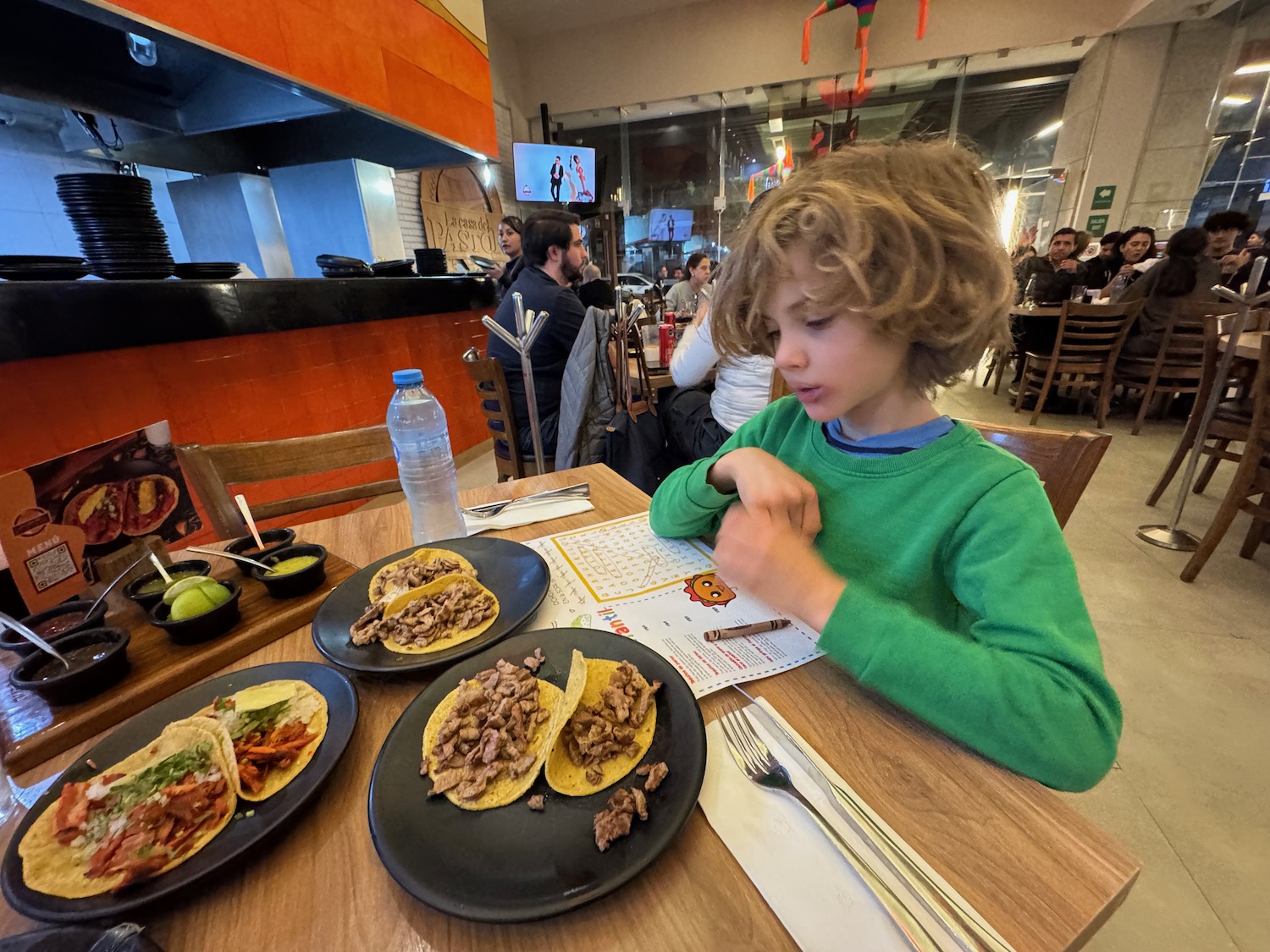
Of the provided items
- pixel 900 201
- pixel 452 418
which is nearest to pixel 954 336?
pixel 900 201

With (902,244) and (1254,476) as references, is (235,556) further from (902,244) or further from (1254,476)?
(1254,476)

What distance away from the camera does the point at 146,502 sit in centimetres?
91

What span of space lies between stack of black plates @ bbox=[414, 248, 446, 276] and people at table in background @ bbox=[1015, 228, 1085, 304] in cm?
462

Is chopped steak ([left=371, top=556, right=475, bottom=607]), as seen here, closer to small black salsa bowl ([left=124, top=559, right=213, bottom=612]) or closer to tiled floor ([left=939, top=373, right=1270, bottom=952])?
small black salsa bowl ([left=124, top=559, right=213, bottom=612])

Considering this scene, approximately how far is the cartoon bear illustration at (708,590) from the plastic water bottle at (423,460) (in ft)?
1.59

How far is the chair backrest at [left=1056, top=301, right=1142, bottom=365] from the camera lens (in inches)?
152

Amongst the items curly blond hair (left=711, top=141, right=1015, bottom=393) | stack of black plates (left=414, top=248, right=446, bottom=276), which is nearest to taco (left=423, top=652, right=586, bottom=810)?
curly blond hair (left=711, top=141, right=1015, bottom=393)

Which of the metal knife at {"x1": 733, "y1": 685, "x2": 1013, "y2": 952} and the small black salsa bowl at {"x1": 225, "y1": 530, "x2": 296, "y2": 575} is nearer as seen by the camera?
the metal knife at {"x1": 733, "y1": 685, "x2": 1013, "y2": 952}

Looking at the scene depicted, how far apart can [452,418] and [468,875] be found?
11.7 ft

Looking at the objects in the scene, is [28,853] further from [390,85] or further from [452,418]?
[390,85]

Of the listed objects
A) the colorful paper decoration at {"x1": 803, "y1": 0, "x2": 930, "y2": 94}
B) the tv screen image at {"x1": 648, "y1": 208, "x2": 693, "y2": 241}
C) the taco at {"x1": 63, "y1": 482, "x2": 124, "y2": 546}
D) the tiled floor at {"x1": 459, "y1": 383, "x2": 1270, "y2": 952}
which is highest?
the colorful paper decoration at {"x1": 803, "y1": 0, "x2": 930, "y2": 94}

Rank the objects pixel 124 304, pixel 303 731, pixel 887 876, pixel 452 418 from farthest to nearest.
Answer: pixel 452 418 < pixel 124 304 < pixel 303 731 < pixel 887 876

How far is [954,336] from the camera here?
27.3 inches

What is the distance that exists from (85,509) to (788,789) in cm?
107
